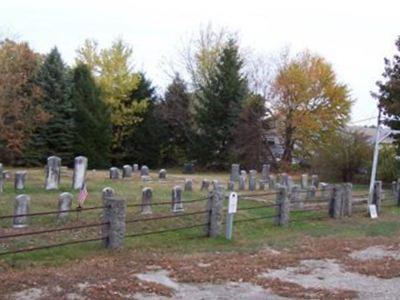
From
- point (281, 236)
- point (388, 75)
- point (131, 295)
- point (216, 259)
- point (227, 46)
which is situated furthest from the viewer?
point (227, 46)

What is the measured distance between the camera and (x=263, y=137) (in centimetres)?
5025

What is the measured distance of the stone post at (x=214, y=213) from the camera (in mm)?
13250

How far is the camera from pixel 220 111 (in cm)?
5291

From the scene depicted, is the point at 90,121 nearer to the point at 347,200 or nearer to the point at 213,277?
the point at 347,200

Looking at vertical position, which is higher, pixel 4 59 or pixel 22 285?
pixel 4 59

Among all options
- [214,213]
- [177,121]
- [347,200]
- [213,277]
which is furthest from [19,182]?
[177,121]

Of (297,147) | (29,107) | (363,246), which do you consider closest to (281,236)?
(363,246)

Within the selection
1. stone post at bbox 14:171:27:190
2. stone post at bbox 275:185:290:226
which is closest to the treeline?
stone post at bbox 14:171:27:190

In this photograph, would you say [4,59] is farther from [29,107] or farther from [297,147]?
[297,147]

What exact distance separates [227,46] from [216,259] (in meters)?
46.1

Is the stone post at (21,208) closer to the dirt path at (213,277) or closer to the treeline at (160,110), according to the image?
the dirt path at (213,277)

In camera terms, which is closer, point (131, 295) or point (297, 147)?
point (131, 295)

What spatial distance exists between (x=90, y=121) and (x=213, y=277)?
42.7 m

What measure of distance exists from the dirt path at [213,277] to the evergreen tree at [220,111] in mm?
40259
